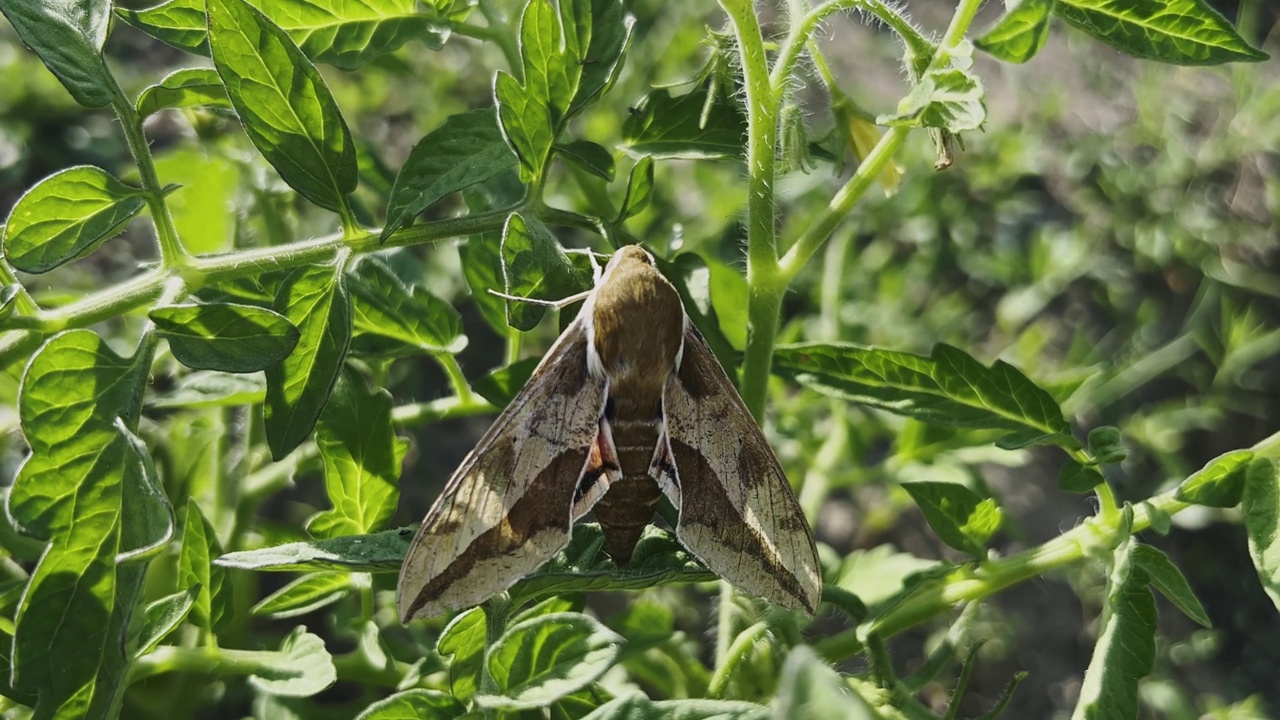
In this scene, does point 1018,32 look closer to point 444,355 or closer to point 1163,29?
point 1163,29

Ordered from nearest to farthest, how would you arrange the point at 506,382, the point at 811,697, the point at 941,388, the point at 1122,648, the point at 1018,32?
the point at 811,697 < the point at 1018,32 < the point at 1122,648 < the point at 941,388 < the point at 506,382

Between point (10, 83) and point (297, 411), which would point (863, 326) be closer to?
point (297, 411)

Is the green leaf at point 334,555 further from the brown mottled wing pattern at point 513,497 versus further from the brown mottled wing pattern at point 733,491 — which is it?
the brown mottled wing pattern at point 733,491

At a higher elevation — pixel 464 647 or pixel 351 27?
pixel 351 27

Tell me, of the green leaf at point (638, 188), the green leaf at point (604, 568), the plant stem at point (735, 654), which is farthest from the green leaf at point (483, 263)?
the plant stem at point (735, 654)

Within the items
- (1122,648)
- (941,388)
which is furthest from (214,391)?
(1122,648)

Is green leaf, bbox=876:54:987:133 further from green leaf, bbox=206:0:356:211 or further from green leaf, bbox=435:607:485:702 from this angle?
green leaf, bbox=435:607:485:702

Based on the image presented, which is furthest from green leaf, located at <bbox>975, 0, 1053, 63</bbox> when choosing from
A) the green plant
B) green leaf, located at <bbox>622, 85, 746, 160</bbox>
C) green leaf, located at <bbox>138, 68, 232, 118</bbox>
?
green leaf, located at <bbox>138, 68, 232, 118</bbox>
